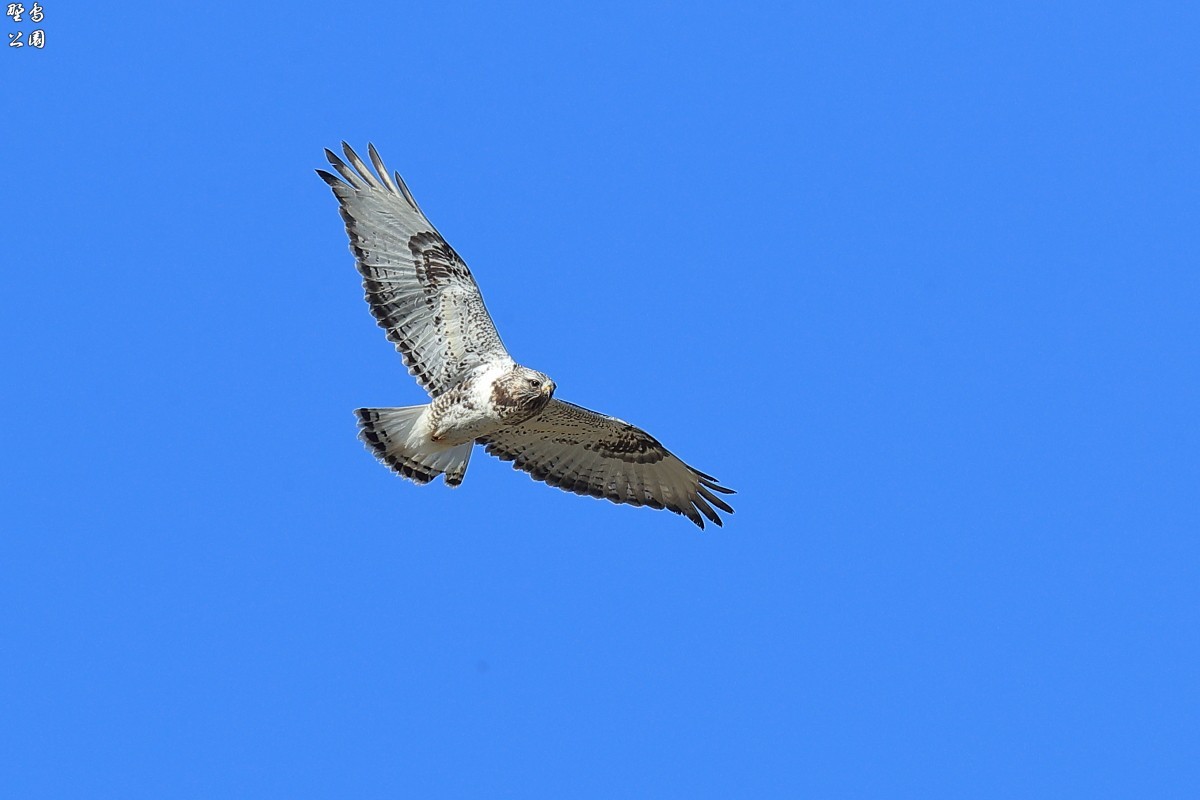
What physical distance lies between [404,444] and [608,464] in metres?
1.77

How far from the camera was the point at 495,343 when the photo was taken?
11.3 meters

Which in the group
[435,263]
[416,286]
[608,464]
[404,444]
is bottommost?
[404,444]

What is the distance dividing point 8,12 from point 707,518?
7.58m

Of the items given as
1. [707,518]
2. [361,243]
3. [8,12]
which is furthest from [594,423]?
[8,12]

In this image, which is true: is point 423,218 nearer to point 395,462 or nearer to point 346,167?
point 346,167

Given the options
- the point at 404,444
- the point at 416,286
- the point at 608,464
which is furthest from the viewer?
→ the point at 608,464

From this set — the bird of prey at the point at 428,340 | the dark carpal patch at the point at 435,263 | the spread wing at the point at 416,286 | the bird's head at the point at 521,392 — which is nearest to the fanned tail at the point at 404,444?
the bird of prey at the point at 428,340

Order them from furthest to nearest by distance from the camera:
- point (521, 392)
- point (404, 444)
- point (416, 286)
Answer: point (404, 444)
point (416, 286)
point (521, 392)

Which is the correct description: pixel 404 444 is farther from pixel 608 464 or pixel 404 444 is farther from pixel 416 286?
pixel 608 464

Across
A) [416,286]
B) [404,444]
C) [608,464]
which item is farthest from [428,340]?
[608,464]

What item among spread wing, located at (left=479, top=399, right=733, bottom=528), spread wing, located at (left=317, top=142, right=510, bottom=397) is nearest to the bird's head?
spread wing, located at (left=317, top=142, right=510, bottom=397)

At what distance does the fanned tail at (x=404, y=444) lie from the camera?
11.4 m

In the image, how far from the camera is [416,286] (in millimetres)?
11312

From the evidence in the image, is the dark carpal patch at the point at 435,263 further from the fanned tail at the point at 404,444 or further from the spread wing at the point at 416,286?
the fanned tail at the point at 404,444
